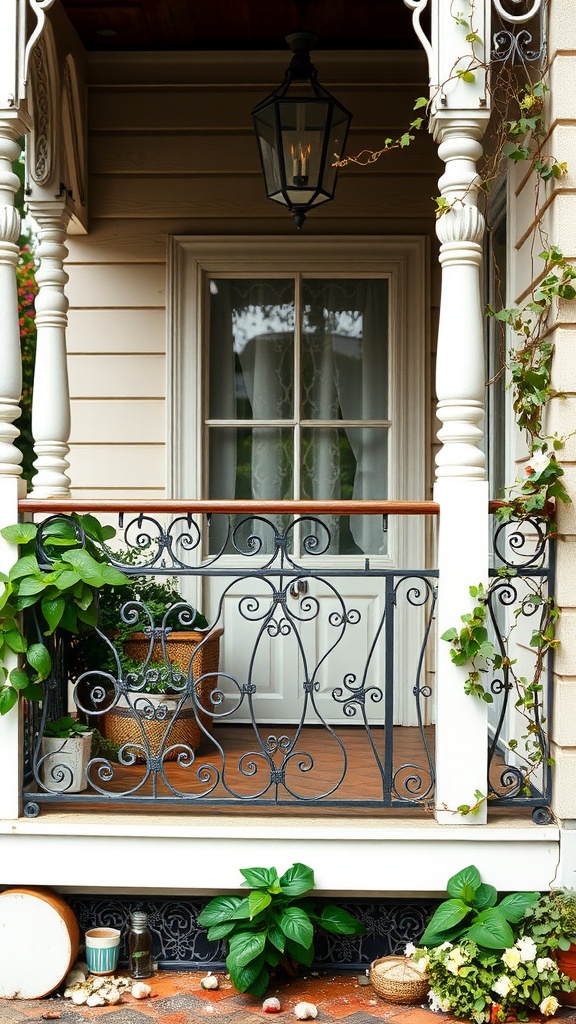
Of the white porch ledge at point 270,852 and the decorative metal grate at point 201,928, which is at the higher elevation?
the white porch ledge at point 270,852

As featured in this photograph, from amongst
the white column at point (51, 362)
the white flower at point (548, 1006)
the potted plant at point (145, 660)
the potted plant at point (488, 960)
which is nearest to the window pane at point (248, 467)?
the potted plant at point (145, 660)

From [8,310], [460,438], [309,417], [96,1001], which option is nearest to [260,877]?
[96,1001]

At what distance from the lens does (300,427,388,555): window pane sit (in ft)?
16.3

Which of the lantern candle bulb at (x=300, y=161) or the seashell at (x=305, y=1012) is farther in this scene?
the lantern candle bulb at (x=300, y=161)

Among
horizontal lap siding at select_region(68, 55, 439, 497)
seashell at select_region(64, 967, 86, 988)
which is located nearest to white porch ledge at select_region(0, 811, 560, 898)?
seashell at select_region(64, 967, 86, 988)

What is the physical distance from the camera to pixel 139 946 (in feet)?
10.1

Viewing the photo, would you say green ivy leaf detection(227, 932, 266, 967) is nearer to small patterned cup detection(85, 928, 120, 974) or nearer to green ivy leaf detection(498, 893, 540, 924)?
small patterned cup detection(85, 928, 120, 974)

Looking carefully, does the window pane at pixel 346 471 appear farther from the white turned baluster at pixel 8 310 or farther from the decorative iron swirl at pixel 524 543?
the white turned baluster at pixel 8 310

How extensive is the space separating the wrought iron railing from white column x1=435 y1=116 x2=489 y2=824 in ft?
0.24

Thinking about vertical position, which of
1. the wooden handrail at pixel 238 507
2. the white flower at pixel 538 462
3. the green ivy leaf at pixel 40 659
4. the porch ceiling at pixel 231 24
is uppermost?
the porch ceiling at pixel 231 24

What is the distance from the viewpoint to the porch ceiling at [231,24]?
4328 millimetres

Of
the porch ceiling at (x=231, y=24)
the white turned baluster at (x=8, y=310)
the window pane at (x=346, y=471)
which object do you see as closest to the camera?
the white turned baluster at (x=8, y=310)

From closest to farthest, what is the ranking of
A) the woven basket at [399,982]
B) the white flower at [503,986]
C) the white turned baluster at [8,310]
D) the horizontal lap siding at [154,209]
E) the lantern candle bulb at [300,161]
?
1. the white flower at [503,986]
2. the woven basket at [399,982]
3. the white turned baluster at [8,310]
4. the lantern candle bulb at [300,161]
5. the horizontal lap siding at [154,209]

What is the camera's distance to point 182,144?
16.1 feet
